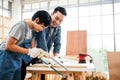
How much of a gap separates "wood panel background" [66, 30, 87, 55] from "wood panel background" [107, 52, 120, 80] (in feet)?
2.12

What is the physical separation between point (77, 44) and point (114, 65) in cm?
95

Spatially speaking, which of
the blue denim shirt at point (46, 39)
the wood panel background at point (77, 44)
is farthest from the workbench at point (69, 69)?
the wood panel background at point (77, 44)

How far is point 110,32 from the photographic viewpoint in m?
5.68

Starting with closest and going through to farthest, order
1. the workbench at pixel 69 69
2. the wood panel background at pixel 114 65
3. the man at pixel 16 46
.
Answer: the man at pixel 16 46 → the workbench at pixel 69 69 → the wood panel background at pixel 114 65

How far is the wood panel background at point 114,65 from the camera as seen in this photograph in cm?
317

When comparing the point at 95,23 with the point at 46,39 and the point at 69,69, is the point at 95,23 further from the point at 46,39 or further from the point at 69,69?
the point at 69,69

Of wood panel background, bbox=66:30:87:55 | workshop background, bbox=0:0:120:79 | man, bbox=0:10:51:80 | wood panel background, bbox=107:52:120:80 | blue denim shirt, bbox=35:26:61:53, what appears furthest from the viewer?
workshop background, bbox=0:0:120:79

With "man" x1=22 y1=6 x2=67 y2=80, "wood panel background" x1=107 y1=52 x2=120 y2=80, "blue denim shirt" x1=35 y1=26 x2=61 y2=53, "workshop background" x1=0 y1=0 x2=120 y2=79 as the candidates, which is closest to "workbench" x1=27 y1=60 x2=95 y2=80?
"man" x1=22 y1=6 x2=67 y2=80

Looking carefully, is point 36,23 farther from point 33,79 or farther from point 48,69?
point 33,79

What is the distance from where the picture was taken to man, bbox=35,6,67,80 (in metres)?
1.87

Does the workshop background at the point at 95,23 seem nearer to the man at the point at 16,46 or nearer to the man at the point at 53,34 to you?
the man at the point at 53,34

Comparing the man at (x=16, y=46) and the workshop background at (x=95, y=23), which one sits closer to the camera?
the man at (x=16, y=46)

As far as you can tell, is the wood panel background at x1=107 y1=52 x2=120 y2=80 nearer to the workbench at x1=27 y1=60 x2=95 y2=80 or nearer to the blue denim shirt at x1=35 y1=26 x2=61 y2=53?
the blue denim shirt at x1=35 y1=26 x2=61 y2=53

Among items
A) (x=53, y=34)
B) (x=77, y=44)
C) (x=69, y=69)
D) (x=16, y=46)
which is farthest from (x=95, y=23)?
(x=16, y=46)
